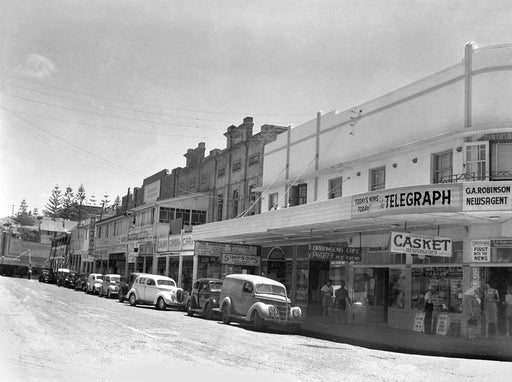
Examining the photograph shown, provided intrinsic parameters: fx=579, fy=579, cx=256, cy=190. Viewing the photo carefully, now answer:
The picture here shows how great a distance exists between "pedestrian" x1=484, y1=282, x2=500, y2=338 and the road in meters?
4.91

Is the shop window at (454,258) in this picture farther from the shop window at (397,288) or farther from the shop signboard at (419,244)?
the shop window at (397,288)

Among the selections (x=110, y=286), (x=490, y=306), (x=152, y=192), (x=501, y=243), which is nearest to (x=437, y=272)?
(x=490, y=306)

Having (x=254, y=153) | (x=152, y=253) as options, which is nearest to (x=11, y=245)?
(x=152, y=253)

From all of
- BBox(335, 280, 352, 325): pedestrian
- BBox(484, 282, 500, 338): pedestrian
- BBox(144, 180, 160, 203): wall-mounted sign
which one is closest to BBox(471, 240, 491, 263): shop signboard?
BBox(484, 282, 500, 338): pedestrian

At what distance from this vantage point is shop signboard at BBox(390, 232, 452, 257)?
59.2 feet

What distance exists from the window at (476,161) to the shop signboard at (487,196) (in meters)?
2.45

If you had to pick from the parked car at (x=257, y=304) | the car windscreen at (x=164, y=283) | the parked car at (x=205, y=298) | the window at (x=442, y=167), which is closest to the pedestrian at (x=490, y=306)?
the window at (x=442, y=167)

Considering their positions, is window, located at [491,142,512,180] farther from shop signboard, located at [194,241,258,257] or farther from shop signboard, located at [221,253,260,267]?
shop signboard, located at [194,241,258,257]

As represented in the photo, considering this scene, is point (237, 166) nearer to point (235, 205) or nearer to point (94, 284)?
point (235, 205)

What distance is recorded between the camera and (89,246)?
69.6 meters

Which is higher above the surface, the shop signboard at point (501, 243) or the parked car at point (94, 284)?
the shop signboard at point (501, 243)

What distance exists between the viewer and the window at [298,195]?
1164 inches

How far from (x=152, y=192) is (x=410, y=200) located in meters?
39.7

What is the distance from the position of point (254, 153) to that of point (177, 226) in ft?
34.6
